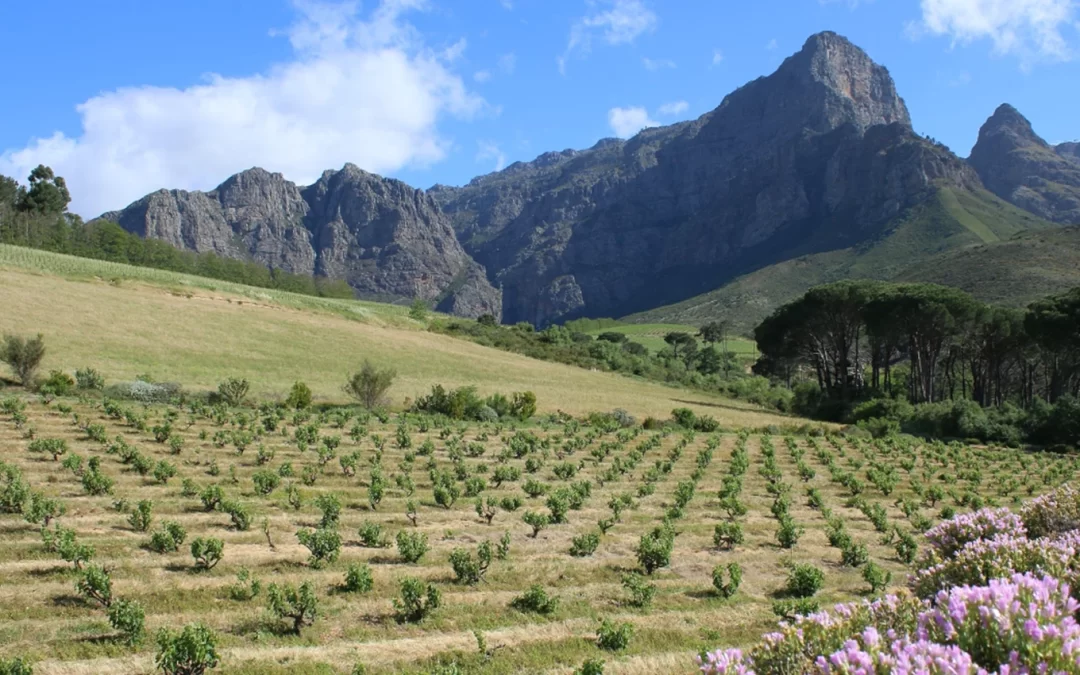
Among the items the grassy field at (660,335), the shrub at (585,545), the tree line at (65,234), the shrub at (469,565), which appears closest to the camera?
the shrub at (469,565)

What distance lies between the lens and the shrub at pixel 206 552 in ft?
41.1

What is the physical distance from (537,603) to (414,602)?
83.0 inches

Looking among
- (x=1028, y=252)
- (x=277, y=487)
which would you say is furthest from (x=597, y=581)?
(x=1028, y=252)

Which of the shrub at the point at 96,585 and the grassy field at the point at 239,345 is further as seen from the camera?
the grassy field at the point at 239,345

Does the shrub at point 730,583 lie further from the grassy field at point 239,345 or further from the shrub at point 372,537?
the grassy field at point 239,345

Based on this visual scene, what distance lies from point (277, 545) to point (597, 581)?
6.75m

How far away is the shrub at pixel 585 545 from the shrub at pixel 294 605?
628 centimetres

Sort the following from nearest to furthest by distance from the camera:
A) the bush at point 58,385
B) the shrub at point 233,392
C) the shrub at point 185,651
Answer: the shrub at point 185,651 → the bush at point 58,385 → the shrub at point 233,392

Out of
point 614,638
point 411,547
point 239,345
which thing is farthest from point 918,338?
point 614,638

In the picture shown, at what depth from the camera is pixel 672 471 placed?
92.5 feet

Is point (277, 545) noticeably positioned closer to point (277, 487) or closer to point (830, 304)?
point (277, 487)

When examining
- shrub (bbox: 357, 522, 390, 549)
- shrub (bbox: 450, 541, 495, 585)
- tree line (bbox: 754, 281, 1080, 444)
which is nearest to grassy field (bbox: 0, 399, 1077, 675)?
shrub (bbox: 450, 541, 495, 585)

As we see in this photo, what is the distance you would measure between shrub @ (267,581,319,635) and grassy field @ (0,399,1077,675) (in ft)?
0.61

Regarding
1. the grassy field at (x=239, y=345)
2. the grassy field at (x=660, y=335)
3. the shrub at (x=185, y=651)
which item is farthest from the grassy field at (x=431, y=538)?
the grassy field at (x=660, y=335)
